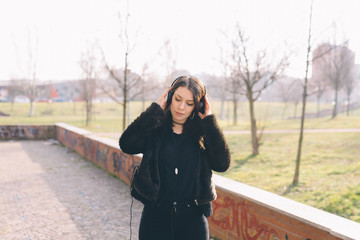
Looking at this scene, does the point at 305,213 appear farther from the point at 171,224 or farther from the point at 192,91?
the point at 192,91

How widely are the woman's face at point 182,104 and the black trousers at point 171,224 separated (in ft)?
1.94

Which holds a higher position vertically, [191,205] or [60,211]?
[191,205]

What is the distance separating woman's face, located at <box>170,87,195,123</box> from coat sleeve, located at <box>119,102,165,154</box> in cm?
9

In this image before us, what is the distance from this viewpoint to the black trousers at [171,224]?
196 centimetres

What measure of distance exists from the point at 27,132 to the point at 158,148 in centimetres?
1646

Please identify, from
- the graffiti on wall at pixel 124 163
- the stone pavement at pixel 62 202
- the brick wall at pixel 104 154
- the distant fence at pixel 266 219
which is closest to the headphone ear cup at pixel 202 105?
the distant fence at pixel 266 219

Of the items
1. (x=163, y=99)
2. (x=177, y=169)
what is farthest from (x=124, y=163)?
(x=177, y=169)

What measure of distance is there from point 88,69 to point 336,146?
58.4 ft

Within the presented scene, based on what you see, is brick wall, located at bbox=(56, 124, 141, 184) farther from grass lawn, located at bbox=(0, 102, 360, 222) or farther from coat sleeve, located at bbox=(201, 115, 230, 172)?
coat sleeve, located at bbox=(201, 115, 230, 172)

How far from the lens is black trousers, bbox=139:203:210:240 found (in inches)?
77.2

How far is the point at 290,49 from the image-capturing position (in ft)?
31.4

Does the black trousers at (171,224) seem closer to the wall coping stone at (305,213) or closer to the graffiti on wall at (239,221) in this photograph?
the wall coping stone at (305,213)

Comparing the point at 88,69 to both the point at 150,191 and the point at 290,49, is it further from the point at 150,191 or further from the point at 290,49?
the point at 150,191

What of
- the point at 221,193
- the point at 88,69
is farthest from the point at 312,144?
the point at 88,69
